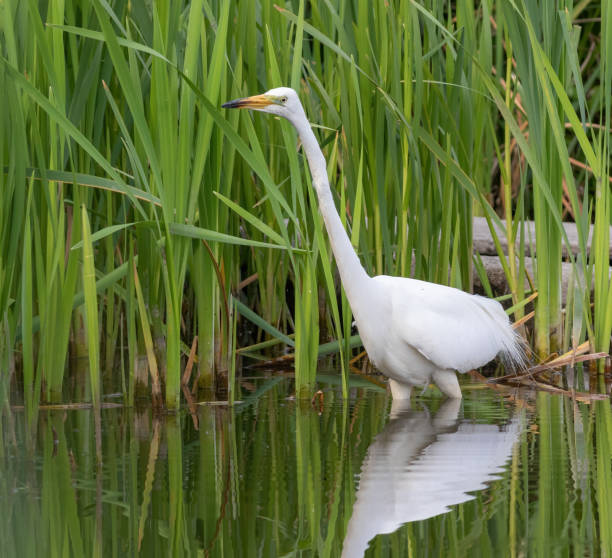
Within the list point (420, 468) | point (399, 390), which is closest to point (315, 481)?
point (420, 468)

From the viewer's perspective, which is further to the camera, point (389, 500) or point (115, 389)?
point (115, 389)

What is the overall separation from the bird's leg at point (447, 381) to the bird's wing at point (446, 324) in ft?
0.16

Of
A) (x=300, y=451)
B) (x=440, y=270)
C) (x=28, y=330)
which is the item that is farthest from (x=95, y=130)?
(x=440, y=270)

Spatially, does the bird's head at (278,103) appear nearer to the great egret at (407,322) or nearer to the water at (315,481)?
the great egret at (407,322)

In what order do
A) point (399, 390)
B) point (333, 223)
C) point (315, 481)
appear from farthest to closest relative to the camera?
point (399, 390)
point (333, 223)
point (315, 481)

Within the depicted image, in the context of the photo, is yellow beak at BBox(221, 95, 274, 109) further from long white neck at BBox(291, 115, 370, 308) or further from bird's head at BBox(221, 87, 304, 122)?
long white neck at BBox(291, 115, 370, 308)

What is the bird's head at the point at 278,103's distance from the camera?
385 centimetres

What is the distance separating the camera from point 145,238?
3951 millimetres

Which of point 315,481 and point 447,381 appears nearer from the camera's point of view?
point 315,481

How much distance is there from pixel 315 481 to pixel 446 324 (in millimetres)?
1549

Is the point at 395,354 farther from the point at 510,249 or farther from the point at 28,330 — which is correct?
the point at 28,330

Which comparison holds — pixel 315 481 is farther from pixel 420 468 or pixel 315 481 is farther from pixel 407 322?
pixel 407 322

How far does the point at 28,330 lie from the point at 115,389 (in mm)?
995

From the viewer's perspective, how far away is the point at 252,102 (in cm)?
384
